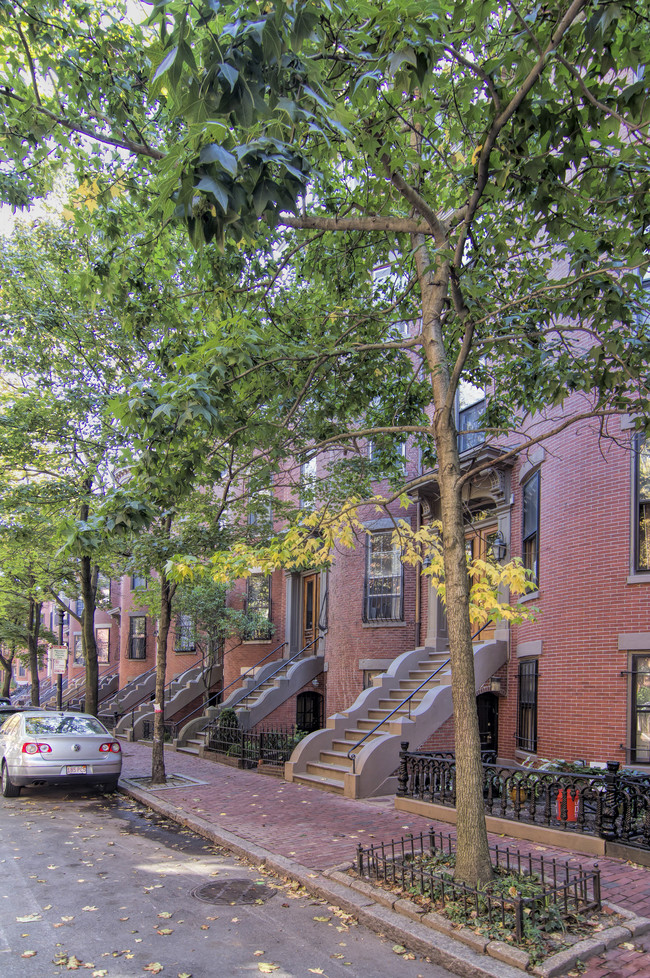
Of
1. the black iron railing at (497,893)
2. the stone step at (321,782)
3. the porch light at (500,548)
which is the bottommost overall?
the stone step at (321,782)

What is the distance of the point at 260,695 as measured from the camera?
19.0 meters

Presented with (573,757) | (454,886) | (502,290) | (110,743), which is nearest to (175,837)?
(110,743)

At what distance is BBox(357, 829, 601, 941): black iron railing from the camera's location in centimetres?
557

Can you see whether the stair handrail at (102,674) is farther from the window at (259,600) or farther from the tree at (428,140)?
the tree at (428,140)

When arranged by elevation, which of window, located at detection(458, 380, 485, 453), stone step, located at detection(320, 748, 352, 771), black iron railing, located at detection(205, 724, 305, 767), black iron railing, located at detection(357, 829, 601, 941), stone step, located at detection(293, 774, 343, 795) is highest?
window, located at detection(458, 380, 485, 453)

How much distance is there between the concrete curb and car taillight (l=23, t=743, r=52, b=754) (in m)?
5.49

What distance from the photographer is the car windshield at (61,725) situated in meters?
12.0

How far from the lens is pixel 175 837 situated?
955cm

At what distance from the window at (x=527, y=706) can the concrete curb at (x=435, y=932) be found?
6.00 metres

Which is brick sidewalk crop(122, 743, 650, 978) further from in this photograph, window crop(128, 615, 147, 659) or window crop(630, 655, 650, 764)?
window crop(128, 615, 147, 659)

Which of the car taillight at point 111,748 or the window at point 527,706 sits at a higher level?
the window at point 527,706

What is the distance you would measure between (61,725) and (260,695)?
7372 millimetres

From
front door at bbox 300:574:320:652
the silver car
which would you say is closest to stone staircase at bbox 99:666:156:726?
front door at bbox 300:574:320:652

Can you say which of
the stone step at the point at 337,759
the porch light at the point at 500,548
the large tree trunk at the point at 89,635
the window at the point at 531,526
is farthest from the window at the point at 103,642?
the window at the point at 531,526
